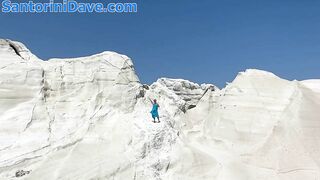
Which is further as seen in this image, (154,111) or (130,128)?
(154,111)

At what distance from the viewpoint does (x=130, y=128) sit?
13.7 m

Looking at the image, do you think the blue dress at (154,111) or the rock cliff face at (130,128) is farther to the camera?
the blue dress at (154,111)

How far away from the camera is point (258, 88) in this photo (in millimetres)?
16172

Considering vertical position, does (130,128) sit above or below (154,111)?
below

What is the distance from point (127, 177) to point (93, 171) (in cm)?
93

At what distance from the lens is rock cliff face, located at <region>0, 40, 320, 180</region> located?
12.6 m

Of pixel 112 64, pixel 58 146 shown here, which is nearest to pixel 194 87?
pixel 112 64

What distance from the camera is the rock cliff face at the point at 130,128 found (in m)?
12.6

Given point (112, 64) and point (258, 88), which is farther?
point (258, 88)

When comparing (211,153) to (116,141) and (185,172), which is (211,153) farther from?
(116,141)

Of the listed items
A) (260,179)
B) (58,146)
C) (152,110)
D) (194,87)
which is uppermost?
(194,87)

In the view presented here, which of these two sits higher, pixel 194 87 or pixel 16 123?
pixel 194 87

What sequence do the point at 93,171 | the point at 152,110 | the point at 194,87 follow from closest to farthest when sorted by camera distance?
the point at 93,171 < the point at 152,110 < the point at 194,87

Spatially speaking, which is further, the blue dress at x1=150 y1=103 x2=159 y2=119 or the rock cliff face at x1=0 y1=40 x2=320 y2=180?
the blue dress at x1=150 y1=103 x2=159 y2=119
